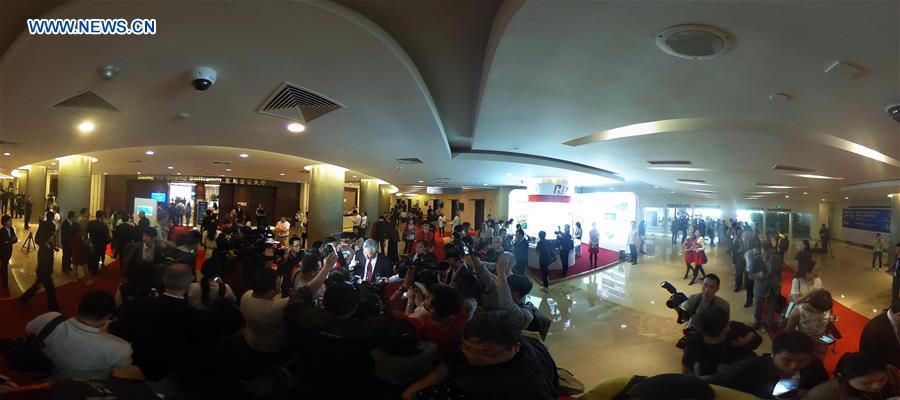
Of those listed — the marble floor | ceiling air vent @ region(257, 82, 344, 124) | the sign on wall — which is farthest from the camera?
the sign on wall

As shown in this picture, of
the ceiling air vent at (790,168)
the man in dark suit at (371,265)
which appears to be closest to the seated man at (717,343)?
the man in dark suit at (371,265)

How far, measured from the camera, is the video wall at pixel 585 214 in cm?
1240

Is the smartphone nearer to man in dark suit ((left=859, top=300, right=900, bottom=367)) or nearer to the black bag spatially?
man in dark suit ((left=859, top=300, right=900, bottom=367))

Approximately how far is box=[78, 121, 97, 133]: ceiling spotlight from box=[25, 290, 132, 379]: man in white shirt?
4479mm

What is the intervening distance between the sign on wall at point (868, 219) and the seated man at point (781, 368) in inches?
695

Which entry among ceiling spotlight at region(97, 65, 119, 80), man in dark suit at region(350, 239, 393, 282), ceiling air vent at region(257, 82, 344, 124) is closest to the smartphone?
man in dark suit at region(350, 239, 393, 282)

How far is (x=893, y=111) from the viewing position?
9.02 ft

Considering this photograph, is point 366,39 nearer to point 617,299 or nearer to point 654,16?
point 654,16

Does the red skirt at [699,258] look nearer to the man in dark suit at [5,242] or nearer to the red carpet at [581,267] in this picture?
the red carpet at [581,267]

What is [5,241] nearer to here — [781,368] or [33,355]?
[33,355]

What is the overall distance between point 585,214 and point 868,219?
11.9m

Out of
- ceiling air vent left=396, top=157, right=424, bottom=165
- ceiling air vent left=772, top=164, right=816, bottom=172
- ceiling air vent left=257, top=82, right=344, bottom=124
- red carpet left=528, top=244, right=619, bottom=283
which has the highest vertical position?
ceiling air vent left=257, top=82, right=344, bottom=124

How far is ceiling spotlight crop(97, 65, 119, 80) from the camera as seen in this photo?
287 cm

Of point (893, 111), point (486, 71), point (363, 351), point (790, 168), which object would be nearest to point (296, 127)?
point (486, 71)
